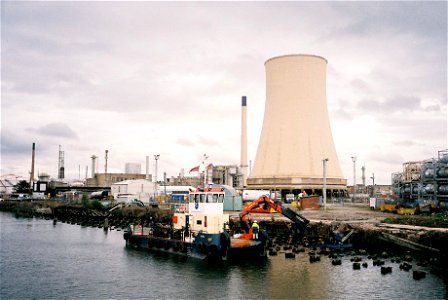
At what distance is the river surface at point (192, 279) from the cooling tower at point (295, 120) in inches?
1099

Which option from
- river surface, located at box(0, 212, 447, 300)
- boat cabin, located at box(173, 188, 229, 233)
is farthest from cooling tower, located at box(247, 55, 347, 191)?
river surface, located at box(0, 212, 447, 300)

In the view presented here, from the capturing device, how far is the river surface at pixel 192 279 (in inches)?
774

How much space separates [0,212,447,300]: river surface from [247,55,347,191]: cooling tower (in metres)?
27.9

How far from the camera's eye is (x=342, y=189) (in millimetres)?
67500

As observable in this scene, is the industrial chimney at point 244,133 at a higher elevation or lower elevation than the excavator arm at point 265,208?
higher

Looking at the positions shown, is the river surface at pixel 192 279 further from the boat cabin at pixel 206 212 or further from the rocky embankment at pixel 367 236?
the boat cabin at pixel 206 212

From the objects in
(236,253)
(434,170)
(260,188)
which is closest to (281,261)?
(236,253)

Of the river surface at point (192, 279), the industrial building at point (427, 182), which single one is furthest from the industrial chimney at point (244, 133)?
the river surface at point (192, 279)

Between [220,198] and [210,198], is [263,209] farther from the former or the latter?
[210,198]

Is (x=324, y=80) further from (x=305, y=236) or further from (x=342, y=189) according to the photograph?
(x=305, y=236)

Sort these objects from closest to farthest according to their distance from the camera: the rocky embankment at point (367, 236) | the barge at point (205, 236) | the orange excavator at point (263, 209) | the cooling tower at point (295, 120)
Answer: the barge at point (205, 236)
the rocky embankment at point (367, 236)
the orange excavator at point (263, 209)
the cooling tower at point (295, 120)

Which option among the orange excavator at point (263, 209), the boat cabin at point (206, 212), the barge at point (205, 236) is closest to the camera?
the barge at point (205, 236)

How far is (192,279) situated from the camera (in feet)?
73.6

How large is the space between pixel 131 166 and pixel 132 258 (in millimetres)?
104246
